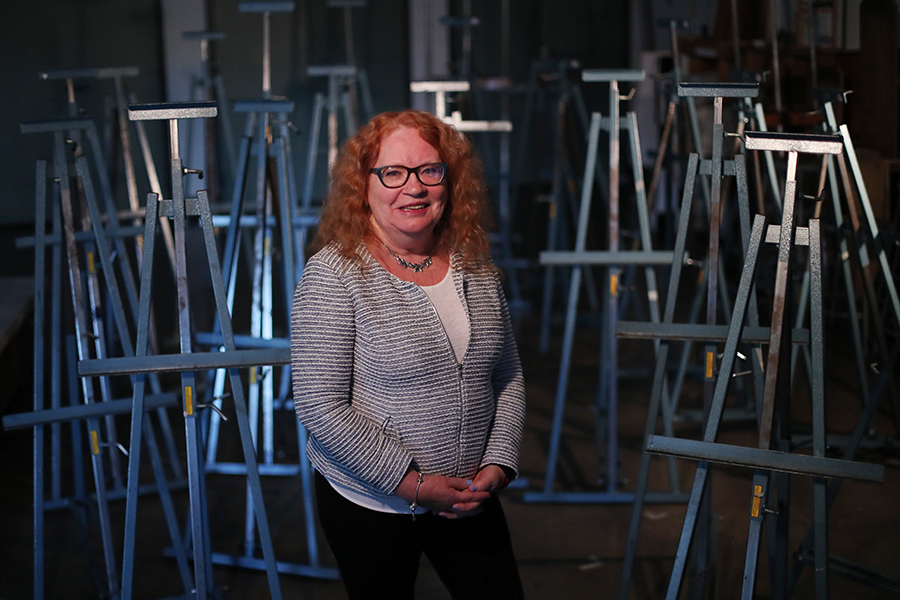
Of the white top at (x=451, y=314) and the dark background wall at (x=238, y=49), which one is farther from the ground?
the dark background wall at (x=238, y=49)

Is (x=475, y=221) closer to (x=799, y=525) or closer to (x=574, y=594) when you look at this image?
(x=574, y=594)

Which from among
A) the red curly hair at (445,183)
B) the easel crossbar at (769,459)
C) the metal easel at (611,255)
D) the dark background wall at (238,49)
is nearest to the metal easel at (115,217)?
the red curly hair at (445,183)

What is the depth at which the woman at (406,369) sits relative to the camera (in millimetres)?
1632

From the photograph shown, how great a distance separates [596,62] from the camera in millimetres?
9906

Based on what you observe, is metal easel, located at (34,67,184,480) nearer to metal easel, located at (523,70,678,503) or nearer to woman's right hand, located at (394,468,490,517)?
woman's right hand, located at (394,468,490,517)

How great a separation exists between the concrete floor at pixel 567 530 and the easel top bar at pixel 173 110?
Result: 1415 millimetres

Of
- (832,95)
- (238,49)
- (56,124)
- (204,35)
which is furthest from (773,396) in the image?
(238,49)

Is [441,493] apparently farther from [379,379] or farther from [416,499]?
[379,379]

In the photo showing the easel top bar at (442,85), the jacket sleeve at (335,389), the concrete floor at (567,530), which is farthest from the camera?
the easel top bar at (442,85)

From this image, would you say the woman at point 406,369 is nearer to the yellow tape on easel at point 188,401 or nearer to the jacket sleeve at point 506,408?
the jacket sleeve at point 506,408

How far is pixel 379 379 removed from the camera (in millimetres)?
1654

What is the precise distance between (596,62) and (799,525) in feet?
24.9

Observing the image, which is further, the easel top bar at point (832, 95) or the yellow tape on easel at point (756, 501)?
the easel top bar at point (832, 95)

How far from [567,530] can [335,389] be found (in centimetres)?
168
